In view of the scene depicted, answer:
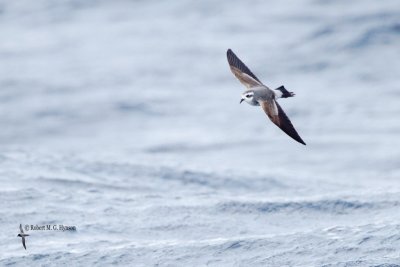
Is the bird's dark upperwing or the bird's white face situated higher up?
the bird's white face

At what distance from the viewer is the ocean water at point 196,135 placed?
46.8 ft

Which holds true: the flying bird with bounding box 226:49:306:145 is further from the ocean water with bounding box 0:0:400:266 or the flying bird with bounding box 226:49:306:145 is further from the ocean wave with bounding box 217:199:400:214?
the ocean wave with bounding box 217:199:400:214

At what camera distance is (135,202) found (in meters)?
16.8

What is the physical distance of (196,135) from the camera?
66.3ft

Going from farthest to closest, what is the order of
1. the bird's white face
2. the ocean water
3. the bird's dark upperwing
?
the ocean water < the bird's white face < the bird's dark upperwing

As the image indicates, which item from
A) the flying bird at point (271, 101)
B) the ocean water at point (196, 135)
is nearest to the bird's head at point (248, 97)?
the flying bird at point (271, 101)

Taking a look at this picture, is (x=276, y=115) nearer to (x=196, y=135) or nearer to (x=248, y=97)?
(x=248, y=97)

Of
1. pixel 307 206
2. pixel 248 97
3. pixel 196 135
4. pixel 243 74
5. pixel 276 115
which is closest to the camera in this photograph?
pixel 276 115

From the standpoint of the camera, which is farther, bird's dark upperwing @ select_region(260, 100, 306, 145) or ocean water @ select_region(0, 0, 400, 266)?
ocean water @ select_region(0, 0, 400, 266)

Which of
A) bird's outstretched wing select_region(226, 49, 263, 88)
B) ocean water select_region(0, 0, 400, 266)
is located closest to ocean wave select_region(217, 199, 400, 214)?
ocean water select_region(0, 0, 400, 266)

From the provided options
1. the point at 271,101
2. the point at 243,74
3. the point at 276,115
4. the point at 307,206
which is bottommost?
the point at 307,206

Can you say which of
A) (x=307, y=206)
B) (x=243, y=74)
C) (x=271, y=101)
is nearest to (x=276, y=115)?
(x=271, y=101)

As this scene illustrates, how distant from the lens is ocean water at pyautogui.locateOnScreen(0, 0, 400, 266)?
46.8ft

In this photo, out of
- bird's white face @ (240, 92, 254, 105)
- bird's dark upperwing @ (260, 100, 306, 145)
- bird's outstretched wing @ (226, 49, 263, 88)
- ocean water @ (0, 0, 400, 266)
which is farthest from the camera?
ocean water @ (0, 0, 400, 266)
